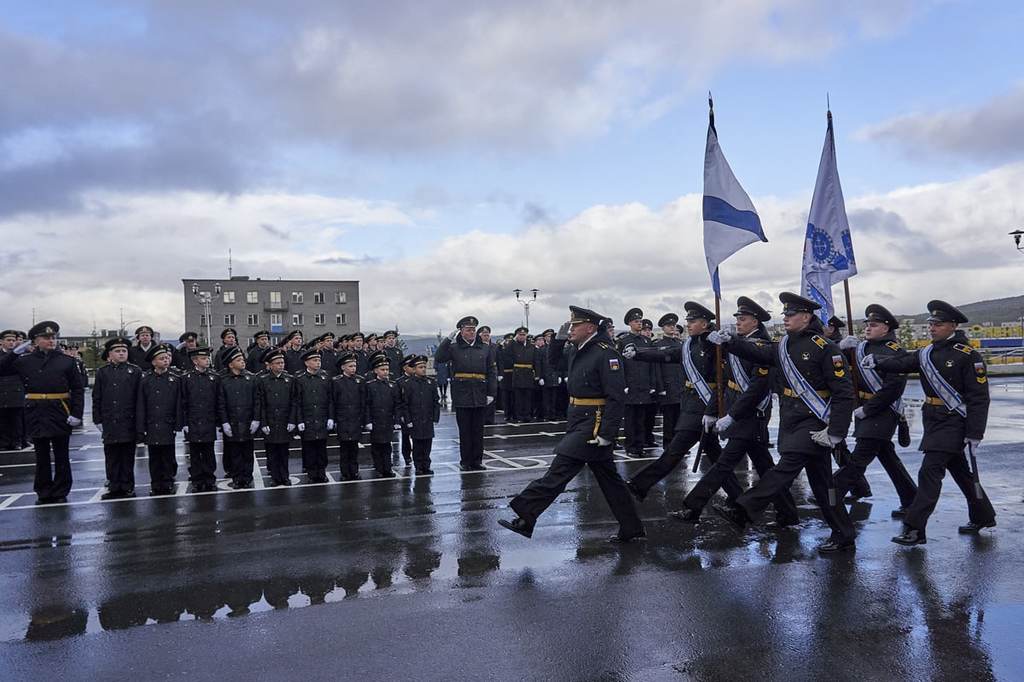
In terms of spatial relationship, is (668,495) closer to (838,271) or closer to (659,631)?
(838,271)

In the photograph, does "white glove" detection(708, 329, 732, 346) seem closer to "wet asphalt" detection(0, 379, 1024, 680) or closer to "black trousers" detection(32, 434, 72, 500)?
"wet asphalt" detection(0, 379, 1024, 680)

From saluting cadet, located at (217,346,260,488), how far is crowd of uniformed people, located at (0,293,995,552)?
0.07 feet

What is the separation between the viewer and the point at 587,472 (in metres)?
10.7

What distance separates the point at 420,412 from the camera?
37.3ft

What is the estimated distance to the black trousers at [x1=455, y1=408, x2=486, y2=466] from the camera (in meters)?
11.6

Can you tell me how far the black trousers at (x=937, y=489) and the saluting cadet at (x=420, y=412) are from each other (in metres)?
6.21

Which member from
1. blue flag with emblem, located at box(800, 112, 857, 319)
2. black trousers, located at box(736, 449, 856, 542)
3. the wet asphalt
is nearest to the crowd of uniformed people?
black trousers, located at box(736, 449, 856, 542)

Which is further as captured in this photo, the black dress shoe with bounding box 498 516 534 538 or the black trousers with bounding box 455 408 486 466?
the black trousers with bounding box 455 408 486 466

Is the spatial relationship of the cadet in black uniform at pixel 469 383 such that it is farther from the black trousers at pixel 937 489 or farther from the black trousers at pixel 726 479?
the black trousers at pixel 937 489

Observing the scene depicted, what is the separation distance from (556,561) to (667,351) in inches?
115

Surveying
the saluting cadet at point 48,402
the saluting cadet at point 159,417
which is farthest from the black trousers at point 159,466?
the saluting cadet at point 48,402

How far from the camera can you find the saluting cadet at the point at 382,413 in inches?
441

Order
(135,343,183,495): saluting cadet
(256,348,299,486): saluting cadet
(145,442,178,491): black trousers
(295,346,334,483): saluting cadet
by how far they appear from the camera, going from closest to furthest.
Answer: (135,343,183,495): saluting cadet → (145,442,178,491): black trousers → (256,348,299,486): saluting cadet → (295,346,334,483): saluting cadet

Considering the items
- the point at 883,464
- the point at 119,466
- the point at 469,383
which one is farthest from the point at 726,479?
the point at 119,466
